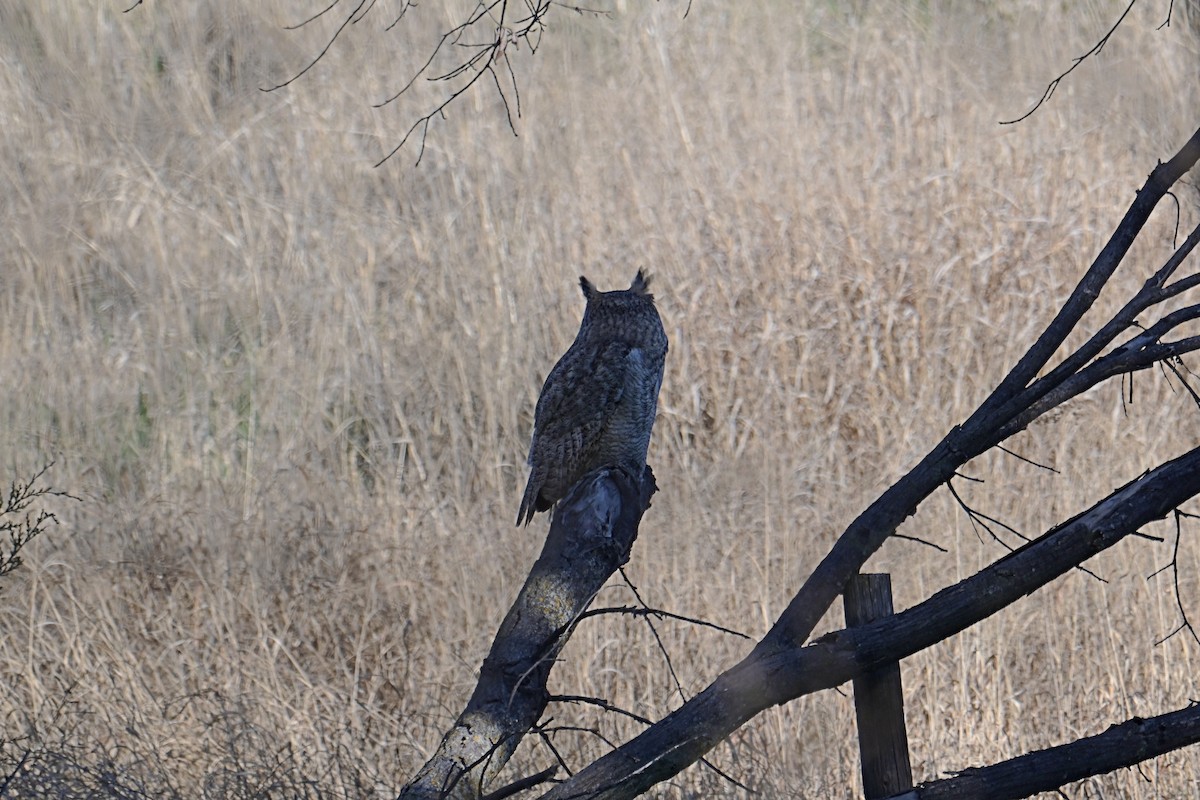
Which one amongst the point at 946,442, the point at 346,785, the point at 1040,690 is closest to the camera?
the point at 946,442

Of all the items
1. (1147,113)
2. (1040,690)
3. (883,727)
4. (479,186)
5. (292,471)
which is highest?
(1147,113)

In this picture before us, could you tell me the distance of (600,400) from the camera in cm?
337

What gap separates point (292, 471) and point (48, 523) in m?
1.03

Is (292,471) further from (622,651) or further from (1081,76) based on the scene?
(1081,76)

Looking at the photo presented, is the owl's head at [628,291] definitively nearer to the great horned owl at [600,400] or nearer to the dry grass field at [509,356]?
the great horned owl at [600,400]

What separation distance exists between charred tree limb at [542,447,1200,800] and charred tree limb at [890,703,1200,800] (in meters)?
0.19

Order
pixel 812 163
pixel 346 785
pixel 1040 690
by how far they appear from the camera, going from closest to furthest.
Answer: pixel 346 785, pixel 1040 690, pixel 812 163

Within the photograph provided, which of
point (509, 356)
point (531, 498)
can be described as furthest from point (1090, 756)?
point (509, 356)

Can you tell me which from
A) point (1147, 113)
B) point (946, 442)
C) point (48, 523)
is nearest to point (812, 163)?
point (1147, 113)

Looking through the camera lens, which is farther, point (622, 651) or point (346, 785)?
point (622, 651)

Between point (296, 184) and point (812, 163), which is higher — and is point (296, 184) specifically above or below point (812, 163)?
above

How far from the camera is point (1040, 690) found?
453 centimetres

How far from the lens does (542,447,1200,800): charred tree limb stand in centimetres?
174

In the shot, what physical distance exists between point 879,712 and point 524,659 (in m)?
0.56
